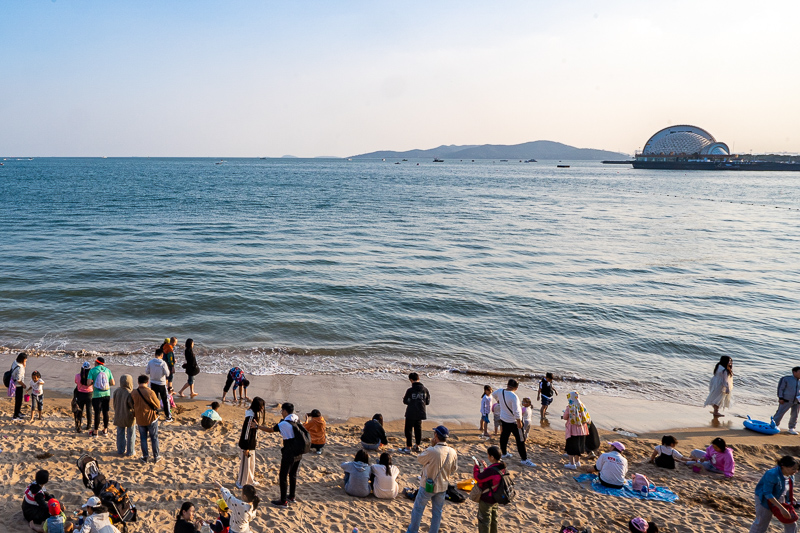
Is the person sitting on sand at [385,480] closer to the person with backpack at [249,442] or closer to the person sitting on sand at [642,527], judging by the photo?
the person with backpack at [249,442]

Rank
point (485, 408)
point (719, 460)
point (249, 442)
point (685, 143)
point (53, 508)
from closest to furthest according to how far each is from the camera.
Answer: point (53, 508) < point (249, 442) < point (719, 460) < point (485, 408) < point (685, 143)

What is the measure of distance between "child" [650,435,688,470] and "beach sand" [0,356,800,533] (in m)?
0.17

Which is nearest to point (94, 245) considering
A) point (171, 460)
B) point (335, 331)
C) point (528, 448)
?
point (335, 331)

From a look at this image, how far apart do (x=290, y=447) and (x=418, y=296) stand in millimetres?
16441

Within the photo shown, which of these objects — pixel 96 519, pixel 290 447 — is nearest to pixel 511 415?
pixel 290 447

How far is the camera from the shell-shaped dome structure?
603ft

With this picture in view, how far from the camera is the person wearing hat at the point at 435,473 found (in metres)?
6.73

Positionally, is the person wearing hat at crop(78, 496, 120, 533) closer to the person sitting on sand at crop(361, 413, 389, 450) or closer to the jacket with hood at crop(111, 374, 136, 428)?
the jacket with hood at crop(111, 374, 136, 428)

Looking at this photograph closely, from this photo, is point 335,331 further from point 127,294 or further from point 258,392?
point 127,294

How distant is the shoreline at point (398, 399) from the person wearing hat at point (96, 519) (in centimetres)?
622

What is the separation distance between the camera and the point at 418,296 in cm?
2353

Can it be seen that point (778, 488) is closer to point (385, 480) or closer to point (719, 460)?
point (719, 460)

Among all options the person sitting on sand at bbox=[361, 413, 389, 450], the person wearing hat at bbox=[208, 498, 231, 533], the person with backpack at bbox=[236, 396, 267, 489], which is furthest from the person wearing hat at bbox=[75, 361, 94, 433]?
the person sitting on sand at bbox=[361, 413, 389, 450]

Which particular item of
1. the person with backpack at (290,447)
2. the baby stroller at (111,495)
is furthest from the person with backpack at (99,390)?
the person with backpack at (290,447)
